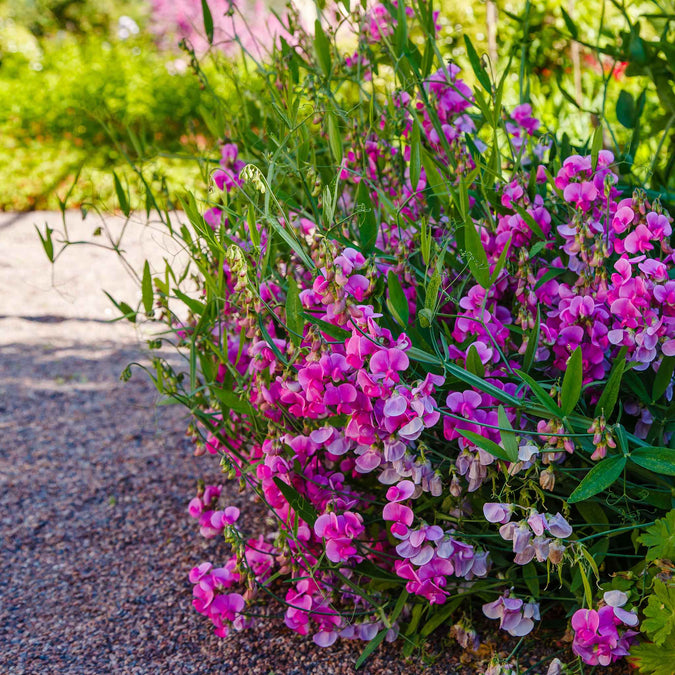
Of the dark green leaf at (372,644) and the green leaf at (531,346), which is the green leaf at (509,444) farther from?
the dark green leaf at (372,644)

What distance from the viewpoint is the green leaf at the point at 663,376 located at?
4.61 ft

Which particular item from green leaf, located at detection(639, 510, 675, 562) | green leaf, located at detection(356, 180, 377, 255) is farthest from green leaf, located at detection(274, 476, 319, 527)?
green leaf, located at detection(639, 510, 675, 562)

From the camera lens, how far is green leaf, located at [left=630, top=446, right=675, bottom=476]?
4.03 ft

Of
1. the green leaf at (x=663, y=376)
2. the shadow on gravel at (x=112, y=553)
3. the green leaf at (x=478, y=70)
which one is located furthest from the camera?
the shadow on gravel at (x=112, y=553)

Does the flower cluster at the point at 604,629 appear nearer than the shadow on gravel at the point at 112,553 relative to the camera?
Yes

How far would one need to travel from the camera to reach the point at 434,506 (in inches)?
60.6

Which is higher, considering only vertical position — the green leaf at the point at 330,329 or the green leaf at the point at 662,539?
the green leaf at the point at 330,329

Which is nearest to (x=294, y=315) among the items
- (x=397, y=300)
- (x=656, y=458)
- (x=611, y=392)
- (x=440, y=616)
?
(x=397, y=300)

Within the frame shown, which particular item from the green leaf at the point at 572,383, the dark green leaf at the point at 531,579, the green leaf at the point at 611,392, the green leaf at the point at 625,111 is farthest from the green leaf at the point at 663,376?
the green leaf at the point at 625,111

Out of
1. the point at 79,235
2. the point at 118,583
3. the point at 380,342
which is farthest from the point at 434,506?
the point at 79,235

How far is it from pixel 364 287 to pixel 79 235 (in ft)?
19.5

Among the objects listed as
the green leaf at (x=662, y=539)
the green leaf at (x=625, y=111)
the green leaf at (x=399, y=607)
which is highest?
the green leaf at (x=625, y=111)

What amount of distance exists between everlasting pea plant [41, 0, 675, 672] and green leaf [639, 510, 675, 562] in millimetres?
10

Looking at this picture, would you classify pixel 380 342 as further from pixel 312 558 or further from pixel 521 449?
pixel 312 558
